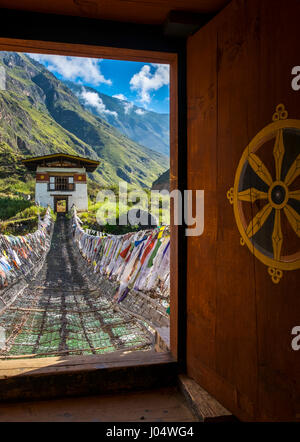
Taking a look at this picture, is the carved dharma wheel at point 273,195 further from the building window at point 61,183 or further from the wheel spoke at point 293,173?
the building window at point 61,183

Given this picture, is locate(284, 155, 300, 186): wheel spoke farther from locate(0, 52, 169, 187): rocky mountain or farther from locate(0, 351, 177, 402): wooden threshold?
locate(0, 52, 169, 187): rocky mountain

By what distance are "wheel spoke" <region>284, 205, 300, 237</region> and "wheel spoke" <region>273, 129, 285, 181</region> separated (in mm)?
105

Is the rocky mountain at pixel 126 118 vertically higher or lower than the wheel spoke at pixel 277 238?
higher

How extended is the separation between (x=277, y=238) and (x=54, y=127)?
94092 mm

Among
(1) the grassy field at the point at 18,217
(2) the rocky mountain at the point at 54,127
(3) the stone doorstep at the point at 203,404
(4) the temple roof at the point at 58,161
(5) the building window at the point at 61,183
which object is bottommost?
(3) the stone doorstep at the point at 203,404

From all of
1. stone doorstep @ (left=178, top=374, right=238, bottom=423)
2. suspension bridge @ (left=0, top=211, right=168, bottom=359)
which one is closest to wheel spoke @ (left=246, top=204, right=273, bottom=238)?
stone doorstep @ (left=178, top=374, right=238, bottom=423)

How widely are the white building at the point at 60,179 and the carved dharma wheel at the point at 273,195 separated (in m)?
25.4

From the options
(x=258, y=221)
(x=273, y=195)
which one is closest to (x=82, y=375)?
(x=258, y=221)

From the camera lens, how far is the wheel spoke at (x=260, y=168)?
1.04m

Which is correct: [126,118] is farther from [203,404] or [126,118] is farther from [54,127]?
[203,404]

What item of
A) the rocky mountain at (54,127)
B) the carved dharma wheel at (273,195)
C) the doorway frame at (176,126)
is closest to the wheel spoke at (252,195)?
the carved dharma wheel at (273,195)

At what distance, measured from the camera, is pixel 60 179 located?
85.5ft
